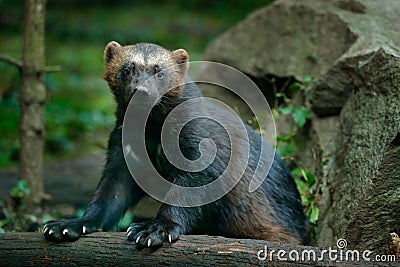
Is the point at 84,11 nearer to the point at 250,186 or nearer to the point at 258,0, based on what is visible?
the point at 258,0

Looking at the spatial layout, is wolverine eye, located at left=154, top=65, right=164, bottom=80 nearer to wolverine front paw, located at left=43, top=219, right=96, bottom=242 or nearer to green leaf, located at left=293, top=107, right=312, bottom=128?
wolverine front paw, located at left=43, top=219, right=96, bottom=242

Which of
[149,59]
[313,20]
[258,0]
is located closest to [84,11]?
[258,0]

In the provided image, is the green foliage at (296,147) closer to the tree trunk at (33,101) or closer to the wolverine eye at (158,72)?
the wolverine eye at (158,72)

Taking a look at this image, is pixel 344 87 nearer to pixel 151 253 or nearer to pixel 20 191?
pixel 151 253

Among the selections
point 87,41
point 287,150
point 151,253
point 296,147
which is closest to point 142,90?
point 151,253

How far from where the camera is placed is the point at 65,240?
4723mm

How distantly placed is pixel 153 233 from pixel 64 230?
0.69m

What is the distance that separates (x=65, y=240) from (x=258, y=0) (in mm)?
12162

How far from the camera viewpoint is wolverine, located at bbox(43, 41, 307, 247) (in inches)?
209

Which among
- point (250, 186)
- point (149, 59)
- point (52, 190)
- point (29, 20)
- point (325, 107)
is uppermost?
point (29, 20)

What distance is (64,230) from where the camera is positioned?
4.71 meters

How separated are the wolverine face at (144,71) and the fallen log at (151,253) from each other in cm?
133

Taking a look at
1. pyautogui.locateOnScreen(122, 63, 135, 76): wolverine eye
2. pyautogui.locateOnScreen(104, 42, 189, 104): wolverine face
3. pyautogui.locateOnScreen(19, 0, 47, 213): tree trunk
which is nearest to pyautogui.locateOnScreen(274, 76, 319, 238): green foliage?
pyautogui.locateOnScreen(104, 42, 189, 104): wolverine face

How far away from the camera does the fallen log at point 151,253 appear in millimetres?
4233
